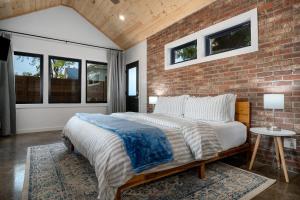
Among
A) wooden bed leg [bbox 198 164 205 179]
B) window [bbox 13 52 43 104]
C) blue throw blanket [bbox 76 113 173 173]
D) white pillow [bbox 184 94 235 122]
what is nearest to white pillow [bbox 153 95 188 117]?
white pillow [bbox 184 94 235 122]

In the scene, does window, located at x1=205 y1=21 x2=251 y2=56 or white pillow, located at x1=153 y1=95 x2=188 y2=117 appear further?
white pillow, located at x1=153 y1=95 x2=188 y2=117

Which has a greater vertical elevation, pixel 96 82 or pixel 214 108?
pixel 96 82

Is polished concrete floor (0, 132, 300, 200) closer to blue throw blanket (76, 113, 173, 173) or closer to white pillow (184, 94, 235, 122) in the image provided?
white pillow (184, 94, 235, 122)

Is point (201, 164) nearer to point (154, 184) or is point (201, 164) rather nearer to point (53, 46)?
point (154, 184)

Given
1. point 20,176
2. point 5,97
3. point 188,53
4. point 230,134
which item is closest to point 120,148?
point 20,176

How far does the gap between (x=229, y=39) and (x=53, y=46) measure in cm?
441

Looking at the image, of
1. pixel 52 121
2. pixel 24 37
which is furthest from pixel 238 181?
pixel 24 37

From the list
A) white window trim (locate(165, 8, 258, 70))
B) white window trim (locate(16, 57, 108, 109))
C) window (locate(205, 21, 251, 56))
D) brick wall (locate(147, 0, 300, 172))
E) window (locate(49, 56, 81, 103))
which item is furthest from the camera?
window (locate(49, 56, 81, 103))

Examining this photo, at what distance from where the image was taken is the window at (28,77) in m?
4.55

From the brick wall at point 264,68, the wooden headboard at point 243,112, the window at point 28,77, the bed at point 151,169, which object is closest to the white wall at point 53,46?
the window at point 28,77

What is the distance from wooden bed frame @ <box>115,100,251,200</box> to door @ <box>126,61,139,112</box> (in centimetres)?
317

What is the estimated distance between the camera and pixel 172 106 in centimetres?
351

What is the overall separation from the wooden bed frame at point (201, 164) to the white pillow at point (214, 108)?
0.67 ft

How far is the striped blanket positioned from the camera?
146 centimetres
